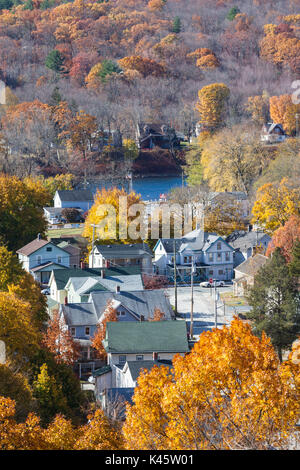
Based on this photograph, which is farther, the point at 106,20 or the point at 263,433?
the point at 106,20

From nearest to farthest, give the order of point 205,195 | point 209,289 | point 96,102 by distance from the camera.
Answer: point 209,289, point 205,195, point 96,102

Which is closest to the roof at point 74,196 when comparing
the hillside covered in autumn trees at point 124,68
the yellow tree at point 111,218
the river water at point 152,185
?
the river water at point 152,185

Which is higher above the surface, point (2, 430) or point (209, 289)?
point (2, 430)

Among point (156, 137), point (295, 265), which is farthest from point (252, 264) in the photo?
point (156, 137)

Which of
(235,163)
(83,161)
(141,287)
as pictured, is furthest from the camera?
(83,161)

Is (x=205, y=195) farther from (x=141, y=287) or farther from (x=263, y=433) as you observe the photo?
(x=263, y=433)

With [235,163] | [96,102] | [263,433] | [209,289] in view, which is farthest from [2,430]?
[96,102]

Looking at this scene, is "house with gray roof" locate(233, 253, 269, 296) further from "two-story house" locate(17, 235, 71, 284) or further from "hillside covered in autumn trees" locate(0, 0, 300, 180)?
"hillside covered in autumn trees" locate(0, 0, 300, 180)
